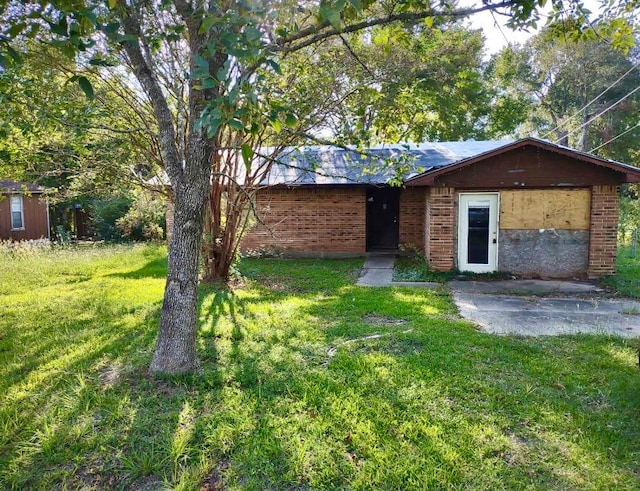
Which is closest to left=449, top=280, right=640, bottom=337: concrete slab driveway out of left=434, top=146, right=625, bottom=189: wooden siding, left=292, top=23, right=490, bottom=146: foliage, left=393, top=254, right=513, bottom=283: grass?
left=393, top=254, right=513, bottom=283: grass

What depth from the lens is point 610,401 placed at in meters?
3.54

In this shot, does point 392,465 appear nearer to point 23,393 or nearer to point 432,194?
point 23,393

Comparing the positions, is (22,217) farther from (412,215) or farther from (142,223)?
(412,215)

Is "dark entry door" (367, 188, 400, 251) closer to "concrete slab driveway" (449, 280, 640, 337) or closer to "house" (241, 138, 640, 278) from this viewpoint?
"house" (241, 138, 640, 278)

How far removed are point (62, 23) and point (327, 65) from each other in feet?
18.0

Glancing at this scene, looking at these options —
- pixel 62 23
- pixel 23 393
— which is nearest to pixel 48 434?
pixel 23 393

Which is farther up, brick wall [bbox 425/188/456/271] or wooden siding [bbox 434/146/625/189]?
wooden siding [bbox 434/146/625/189]

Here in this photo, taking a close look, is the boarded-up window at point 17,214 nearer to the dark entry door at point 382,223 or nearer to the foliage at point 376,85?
the dark entry door at point 382,223

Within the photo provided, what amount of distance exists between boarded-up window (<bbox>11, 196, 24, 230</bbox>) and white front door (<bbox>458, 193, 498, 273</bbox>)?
18.9m

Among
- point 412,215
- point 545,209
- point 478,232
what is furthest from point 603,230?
point 412,215

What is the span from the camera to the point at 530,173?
919 cm

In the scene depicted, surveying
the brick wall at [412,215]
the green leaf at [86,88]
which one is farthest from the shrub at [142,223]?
the green leaf at [86,88]

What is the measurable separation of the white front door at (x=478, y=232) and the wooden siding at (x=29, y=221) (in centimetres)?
1747

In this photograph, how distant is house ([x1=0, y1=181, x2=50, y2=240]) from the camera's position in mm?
18578
